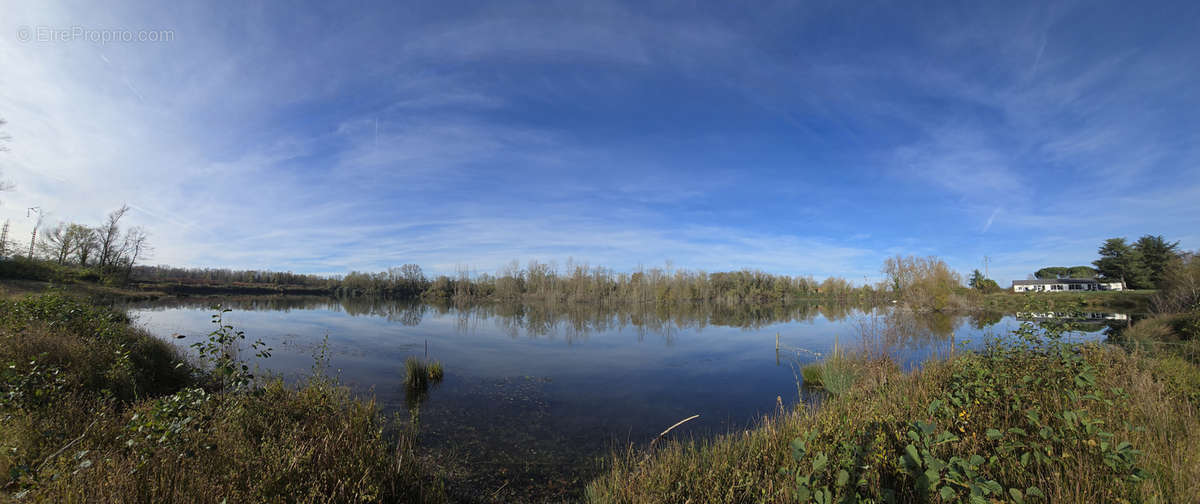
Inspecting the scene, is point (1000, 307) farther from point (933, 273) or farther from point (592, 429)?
point (592, 429)

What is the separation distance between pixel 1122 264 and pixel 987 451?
87.5 m

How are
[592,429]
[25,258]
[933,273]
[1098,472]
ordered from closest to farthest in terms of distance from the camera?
1. [1098,472]
2. [592,429]
3. [25,258]
4. [933,273]

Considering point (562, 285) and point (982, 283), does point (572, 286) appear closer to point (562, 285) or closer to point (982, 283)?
point (562, 285)

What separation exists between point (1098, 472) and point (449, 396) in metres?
11.3

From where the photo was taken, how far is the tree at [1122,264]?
53219 millimetres

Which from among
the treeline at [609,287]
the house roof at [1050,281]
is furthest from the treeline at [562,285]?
the house roof at [1050,281]

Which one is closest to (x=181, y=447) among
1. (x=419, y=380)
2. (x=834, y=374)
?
(x=419, y=380)

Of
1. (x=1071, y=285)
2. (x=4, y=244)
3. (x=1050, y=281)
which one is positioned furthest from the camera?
(x=1050, y=281)

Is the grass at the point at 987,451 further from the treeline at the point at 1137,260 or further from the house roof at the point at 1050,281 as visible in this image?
the house roof at the point at 1050,281

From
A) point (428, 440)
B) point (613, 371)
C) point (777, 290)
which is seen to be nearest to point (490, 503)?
point (428, 440)

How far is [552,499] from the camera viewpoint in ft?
18.9

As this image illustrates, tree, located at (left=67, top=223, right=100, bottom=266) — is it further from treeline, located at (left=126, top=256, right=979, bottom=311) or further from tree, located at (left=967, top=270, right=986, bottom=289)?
tree, located at (left=967, top=270, right=986, bottom=289)

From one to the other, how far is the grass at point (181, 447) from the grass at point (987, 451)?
9.32 feet

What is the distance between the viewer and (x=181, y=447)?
3.44 metres
